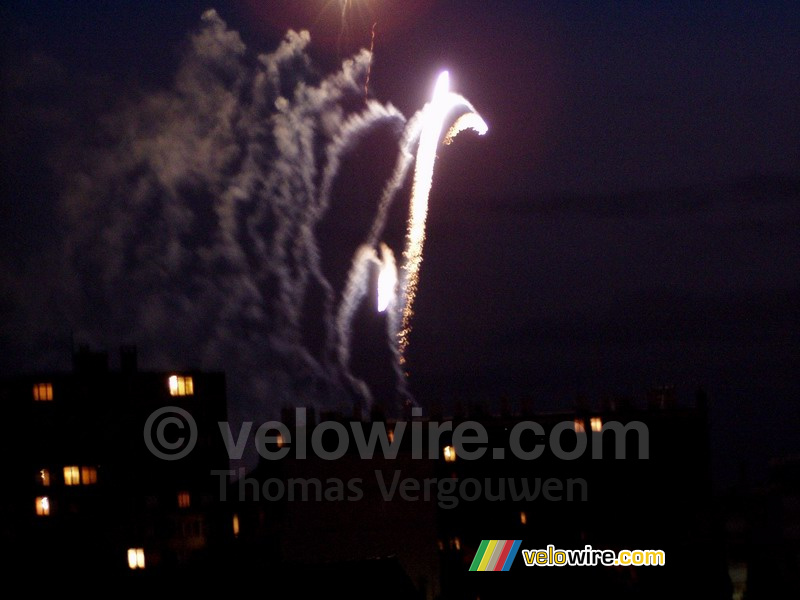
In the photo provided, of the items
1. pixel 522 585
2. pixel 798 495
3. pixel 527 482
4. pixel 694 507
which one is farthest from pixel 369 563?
pixel 798 495

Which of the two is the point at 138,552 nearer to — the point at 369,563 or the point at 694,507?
the point at 369,563

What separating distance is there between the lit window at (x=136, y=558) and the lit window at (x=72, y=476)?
410 centimetres

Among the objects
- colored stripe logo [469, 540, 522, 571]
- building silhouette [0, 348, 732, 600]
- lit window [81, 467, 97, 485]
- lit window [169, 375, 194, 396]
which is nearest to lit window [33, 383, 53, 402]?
building silhouette [0, 348, 732, 600]

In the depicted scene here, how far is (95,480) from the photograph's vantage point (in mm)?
54250

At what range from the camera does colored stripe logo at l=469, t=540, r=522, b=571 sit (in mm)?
49375

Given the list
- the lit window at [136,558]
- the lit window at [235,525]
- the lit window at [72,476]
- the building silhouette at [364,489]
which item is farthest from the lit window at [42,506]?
the lit window at [235,525]

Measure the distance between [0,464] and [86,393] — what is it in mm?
5013

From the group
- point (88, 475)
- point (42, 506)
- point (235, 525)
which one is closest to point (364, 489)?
point (235, 525)

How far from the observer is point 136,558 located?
5344cm

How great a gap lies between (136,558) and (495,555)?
1687 centimetres

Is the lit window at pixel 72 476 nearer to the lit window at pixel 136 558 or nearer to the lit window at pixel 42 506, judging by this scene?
the lit window at pixel 42 506

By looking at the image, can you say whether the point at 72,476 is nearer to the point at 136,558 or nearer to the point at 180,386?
the point at 136,558

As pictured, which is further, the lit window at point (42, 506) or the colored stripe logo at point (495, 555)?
the lit window at point (42, 506)

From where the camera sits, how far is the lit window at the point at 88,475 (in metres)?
54.1
